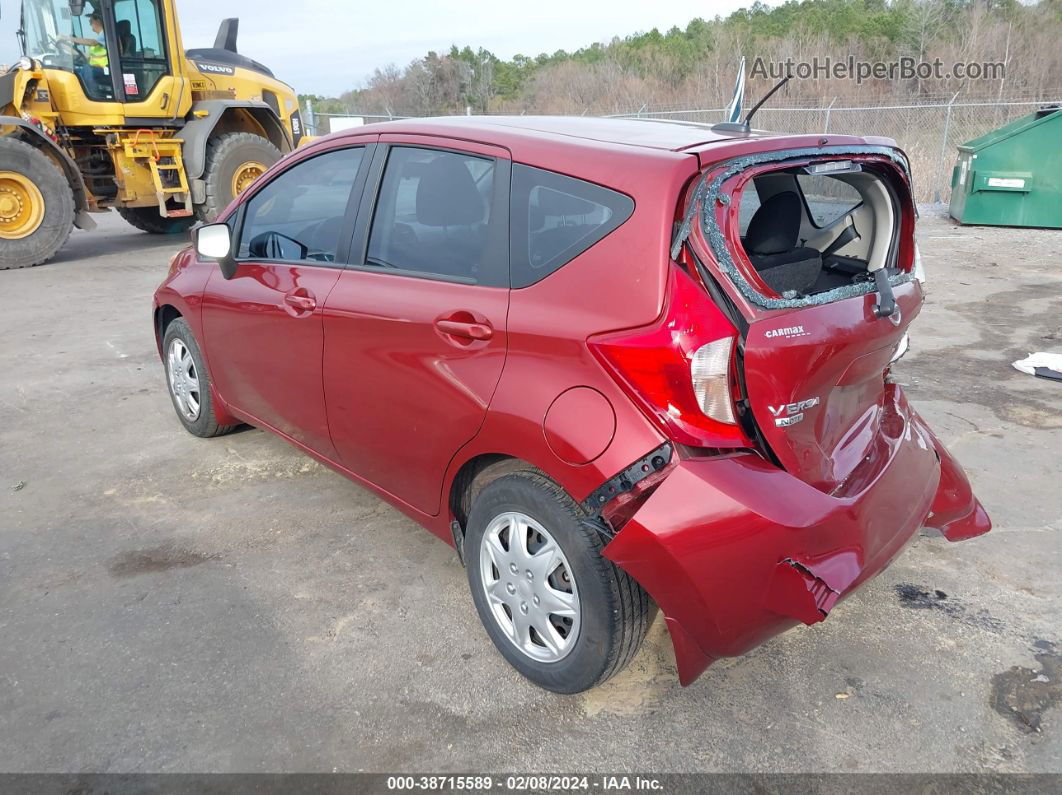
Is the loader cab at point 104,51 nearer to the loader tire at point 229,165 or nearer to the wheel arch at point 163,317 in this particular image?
the loader tire at point 229,165

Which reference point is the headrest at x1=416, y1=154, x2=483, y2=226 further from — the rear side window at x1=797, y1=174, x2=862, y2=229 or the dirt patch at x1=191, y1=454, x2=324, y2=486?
the dirt patch at x1=191, y1=454, x2=324, y2=486

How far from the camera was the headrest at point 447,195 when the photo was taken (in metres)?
2.73

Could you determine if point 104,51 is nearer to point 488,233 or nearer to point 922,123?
point 488,233

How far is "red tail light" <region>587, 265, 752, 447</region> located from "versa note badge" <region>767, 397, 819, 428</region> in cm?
13

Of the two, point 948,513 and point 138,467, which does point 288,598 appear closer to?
point 138,467

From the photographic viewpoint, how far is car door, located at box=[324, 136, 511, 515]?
8.42ft

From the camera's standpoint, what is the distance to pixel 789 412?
221 cm

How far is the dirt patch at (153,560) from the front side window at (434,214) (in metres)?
1.49

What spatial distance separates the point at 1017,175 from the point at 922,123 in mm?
6513

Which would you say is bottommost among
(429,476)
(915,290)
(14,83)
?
(429,476)

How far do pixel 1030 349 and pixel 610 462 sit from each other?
5.31m

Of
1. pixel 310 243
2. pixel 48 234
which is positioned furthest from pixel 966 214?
pixel 48 234

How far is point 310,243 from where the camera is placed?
11.3 ft

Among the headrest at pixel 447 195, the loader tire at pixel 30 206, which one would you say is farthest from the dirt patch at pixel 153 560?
the loader tire at pixel 30 206
